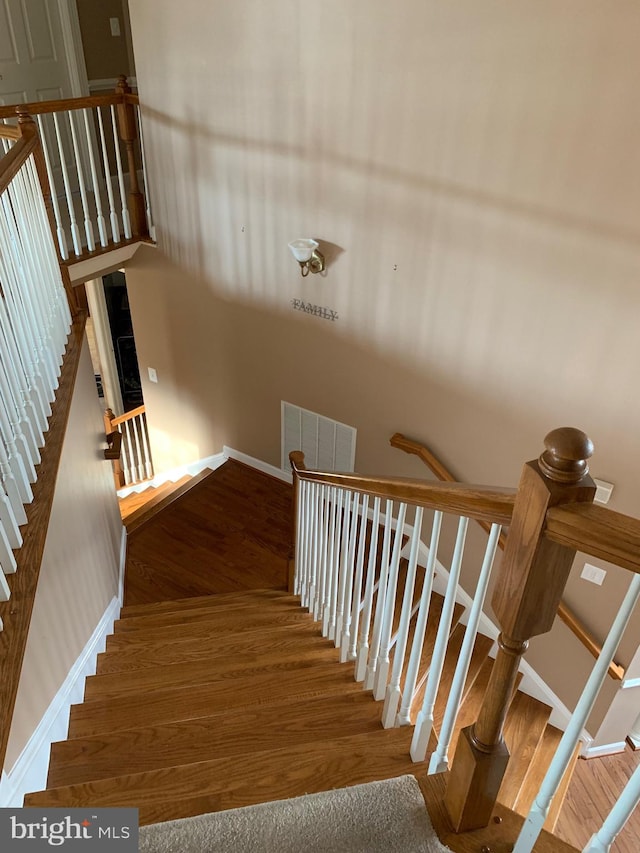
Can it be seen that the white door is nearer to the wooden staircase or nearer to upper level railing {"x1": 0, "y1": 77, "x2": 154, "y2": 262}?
upper level railing {"x1": 0, "y1": 77, "x2": 154, "y2": 262}

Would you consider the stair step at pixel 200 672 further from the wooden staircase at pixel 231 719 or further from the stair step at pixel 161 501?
the stair step at pixel 161 501

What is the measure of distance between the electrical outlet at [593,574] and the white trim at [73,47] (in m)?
5.81

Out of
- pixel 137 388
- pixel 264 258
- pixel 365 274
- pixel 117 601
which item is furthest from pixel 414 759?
pixel 137 388

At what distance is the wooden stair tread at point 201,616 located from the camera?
11.5 feet

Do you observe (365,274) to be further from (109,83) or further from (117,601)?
(109,83)

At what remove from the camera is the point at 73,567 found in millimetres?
2920

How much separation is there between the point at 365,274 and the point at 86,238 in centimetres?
243

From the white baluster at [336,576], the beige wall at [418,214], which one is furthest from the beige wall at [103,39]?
the white baluster at [336,576]

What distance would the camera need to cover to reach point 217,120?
4516mm

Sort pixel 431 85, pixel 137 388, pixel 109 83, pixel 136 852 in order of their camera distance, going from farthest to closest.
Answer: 1. pixel 137 388
2. pixel 109 83
3. pixel 431 85
4. pixel 136 852

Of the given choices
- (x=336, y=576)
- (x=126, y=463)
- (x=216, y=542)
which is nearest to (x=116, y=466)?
(x=126, y=463)

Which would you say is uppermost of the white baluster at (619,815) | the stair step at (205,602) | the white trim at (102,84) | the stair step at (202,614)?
the white trim at (102,84)

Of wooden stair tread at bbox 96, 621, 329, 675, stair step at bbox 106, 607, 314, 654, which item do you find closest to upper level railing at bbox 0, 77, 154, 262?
stair step at bbox 106, 607, 314, 654

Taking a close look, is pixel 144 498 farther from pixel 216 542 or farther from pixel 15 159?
pixel 15 159
